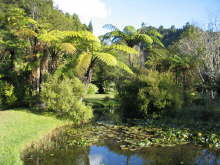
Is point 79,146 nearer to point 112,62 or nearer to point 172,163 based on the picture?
point 172,163

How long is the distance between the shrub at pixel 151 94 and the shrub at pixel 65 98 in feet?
8.37

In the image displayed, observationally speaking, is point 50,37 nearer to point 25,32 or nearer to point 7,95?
point 25,32

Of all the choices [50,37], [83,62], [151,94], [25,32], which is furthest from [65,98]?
[151,94]

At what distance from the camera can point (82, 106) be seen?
33.7 ft

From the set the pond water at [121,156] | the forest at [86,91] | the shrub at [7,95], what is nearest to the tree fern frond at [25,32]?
the forest at [86,91]

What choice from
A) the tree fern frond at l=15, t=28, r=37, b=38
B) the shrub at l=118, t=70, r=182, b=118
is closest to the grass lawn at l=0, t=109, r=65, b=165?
the tree fern frond at l=15, t=28, r=37, b=38

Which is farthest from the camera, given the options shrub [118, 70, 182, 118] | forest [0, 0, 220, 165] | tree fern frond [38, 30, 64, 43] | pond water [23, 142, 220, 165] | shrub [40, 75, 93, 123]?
shrub [118, 70, 182, 118]

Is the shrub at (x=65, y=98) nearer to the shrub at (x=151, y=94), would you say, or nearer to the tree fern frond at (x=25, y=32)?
the tree fern frond at (x=25, y=32)

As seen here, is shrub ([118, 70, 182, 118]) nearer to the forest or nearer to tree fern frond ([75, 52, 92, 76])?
the forest

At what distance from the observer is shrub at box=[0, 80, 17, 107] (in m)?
11.6

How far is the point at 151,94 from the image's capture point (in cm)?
1098

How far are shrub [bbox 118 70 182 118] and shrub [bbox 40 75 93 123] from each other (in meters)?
2.55

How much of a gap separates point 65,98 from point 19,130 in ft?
9.02

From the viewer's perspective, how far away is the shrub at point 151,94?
1105 cm
